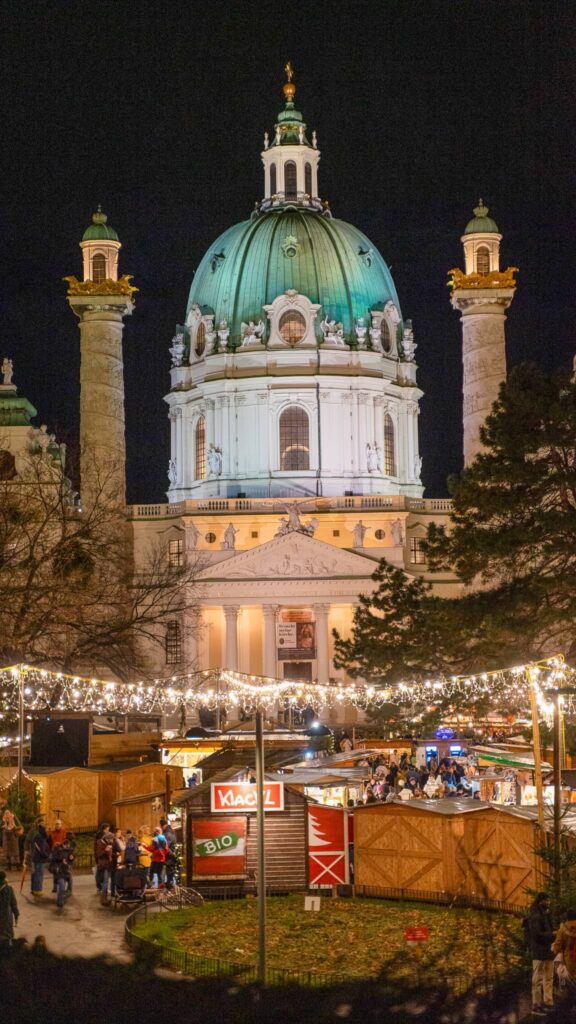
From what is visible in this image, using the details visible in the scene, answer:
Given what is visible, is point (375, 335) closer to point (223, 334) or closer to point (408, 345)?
point (408, 345)

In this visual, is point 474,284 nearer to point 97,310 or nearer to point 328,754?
point 97,310

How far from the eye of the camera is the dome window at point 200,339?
340 feet

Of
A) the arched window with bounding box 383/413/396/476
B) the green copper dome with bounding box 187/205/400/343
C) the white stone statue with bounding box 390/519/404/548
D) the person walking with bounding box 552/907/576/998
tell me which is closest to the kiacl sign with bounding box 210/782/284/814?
the person walking with bounding box 552/907/576/998

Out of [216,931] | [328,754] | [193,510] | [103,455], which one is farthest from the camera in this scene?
[193,510]

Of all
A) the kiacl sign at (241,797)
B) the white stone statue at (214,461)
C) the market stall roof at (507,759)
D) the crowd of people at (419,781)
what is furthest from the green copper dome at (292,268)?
the kiacl sign at (241,797)

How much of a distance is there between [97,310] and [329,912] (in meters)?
62.1

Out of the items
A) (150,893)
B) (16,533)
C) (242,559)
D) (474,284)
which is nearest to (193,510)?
(242,559)

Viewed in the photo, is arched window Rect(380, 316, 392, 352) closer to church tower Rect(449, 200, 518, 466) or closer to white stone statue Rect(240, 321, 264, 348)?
white stone statue Rect(240, 321, 264, 348)

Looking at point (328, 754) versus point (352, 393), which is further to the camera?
point (352, 393)

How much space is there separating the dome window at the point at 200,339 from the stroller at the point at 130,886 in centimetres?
7559

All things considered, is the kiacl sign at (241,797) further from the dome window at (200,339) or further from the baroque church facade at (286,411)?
the dome window at (200,339)

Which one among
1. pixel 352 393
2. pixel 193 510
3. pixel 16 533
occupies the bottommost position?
pixel 16 533

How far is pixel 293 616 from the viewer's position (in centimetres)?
8975

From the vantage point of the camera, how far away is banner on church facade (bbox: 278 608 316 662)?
289 ft
